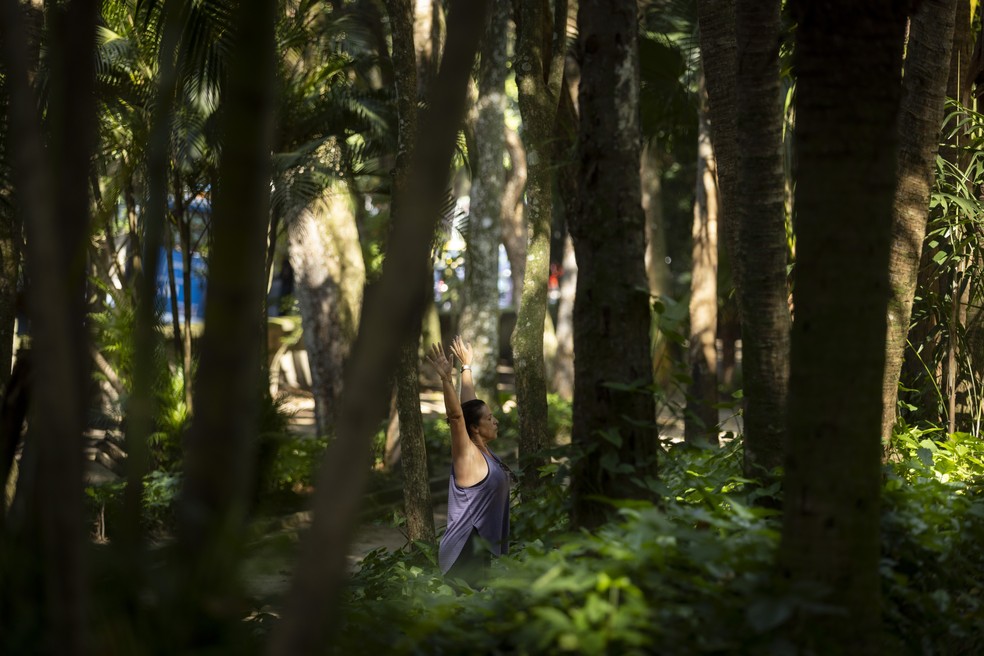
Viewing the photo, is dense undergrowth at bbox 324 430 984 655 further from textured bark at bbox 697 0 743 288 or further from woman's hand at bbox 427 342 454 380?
textured bark at bbox 697 0 743 288

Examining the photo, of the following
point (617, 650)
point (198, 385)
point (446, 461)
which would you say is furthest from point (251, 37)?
point (446, 461)

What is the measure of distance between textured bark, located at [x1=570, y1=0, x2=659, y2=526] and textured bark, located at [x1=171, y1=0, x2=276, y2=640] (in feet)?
4.51

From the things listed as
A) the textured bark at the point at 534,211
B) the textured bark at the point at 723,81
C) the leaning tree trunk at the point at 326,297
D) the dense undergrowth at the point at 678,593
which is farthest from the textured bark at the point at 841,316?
the leaning tree trunk at the point at 326,297

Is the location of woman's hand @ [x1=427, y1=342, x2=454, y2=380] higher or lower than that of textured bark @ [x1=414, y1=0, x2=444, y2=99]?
lower

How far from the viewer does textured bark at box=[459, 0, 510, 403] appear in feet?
53.1

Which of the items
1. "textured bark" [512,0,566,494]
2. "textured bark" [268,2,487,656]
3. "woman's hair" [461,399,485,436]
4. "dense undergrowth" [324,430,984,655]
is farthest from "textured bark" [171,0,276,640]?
"textured bark" [512,0,566,494]

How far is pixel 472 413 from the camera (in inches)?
249

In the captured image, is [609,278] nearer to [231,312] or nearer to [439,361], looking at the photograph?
[231,312]

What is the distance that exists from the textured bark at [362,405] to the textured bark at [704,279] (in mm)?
12412

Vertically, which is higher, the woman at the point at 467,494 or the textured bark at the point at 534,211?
the textured bark at the point at 534,211

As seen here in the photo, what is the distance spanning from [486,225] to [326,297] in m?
3.19

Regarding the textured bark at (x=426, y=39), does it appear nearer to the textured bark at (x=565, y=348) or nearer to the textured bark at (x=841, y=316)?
the textured bark at (x=565, y=348)

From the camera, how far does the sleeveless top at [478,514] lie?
5922 mm

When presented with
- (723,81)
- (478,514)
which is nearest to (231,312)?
(478,514)
